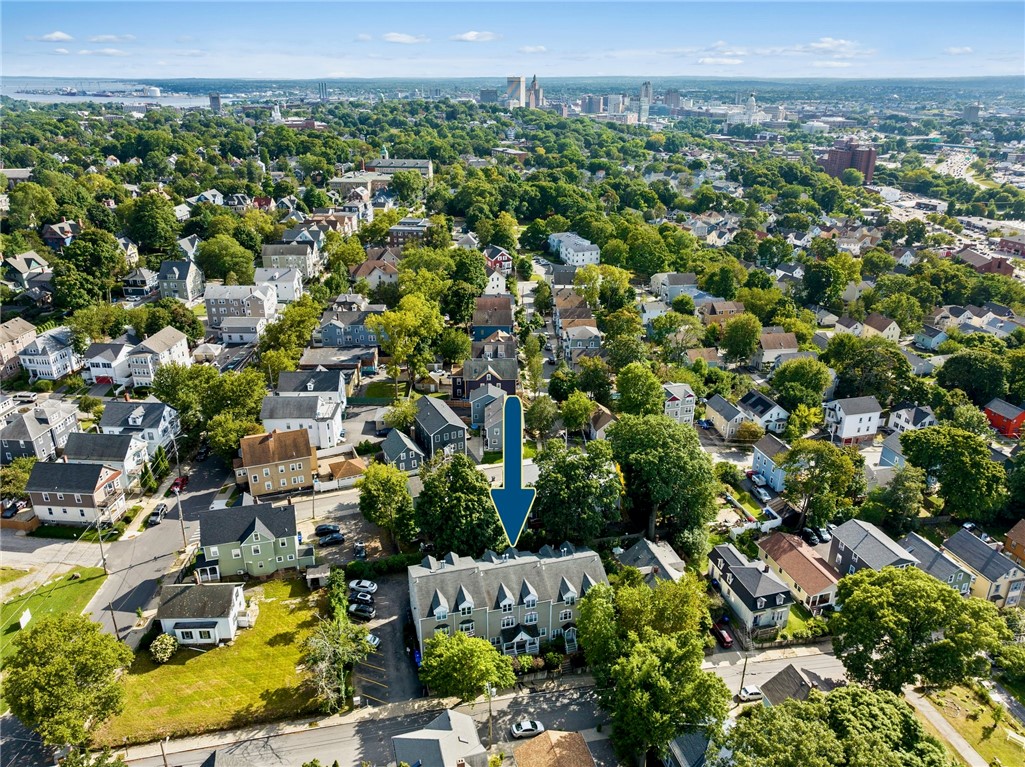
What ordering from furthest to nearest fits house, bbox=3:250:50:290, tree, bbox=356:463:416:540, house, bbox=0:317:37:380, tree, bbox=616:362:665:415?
house, bbox=3:250:50:290
house, bbox=0:317:37:380
tree, bbox=616:362:665:415
tree, bbox=356:463:416:540

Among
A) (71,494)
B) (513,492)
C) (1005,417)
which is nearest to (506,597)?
(513,492)

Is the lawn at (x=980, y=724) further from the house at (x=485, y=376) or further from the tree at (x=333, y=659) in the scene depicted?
the house at (x=485, y=376)

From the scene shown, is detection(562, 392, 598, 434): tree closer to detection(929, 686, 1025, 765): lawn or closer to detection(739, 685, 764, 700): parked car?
detection(739, 685, 764, 700): parked car

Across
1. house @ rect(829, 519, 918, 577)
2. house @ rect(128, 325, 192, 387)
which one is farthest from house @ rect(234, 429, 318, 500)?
house @ rect(829, 519, 918, 577)

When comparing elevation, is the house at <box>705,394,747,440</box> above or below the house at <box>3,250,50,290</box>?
below

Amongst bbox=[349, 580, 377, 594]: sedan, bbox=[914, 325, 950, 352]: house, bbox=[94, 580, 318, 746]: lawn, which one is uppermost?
bbox=[914, 325, 950, 352]: house

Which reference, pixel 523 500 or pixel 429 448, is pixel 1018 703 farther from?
pixel 429 448

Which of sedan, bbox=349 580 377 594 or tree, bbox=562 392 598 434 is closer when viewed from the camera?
sedan, bbox=349 580 377 594
